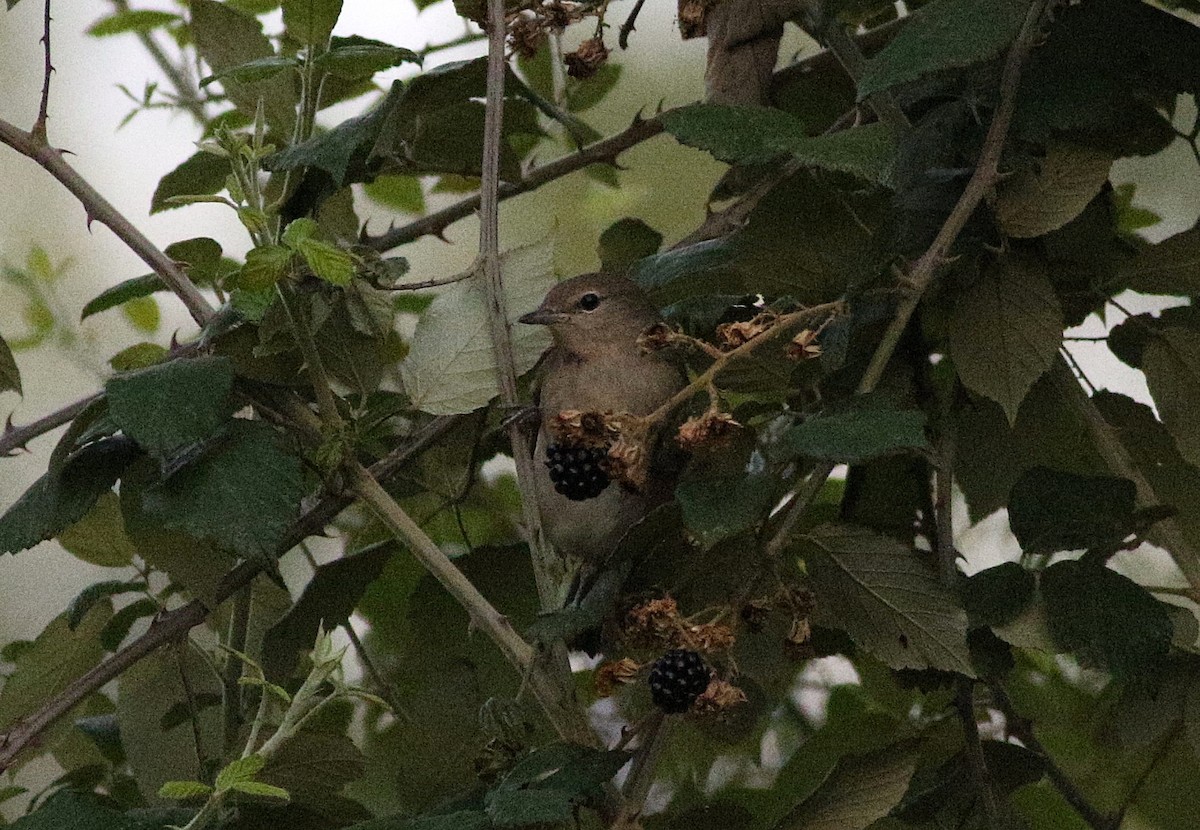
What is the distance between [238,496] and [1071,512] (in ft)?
1.65

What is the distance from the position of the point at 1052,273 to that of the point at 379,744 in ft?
2.22

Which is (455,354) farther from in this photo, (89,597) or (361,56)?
(89,597)

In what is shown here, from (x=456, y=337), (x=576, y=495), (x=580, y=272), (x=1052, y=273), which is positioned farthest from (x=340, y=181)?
(x=580, y=272)

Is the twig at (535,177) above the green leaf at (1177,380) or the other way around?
above

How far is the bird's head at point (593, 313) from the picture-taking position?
1.51 meters

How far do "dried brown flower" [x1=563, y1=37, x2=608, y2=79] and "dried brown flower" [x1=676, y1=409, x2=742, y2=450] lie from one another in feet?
1.07

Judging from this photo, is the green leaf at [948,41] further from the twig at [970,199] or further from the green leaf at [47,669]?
the green leaf at [47,669]

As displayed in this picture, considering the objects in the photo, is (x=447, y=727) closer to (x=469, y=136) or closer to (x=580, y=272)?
(x=469, y=136)

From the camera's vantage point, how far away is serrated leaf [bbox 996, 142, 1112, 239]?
953 mm

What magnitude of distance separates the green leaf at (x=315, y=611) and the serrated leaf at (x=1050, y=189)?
1.69 ft

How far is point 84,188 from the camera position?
97 cm

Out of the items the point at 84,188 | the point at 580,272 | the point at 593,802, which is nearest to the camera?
the point at 593,802

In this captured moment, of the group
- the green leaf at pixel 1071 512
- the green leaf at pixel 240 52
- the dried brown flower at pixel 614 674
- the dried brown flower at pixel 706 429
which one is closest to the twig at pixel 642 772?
the dried brown flower at pixel 614 674

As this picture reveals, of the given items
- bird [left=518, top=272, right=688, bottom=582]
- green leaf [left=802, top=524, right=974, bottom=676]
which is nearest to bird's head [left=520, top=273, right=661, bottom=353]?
bird [left=518, top=272, right=688, bottom=582]
